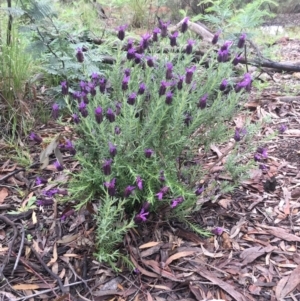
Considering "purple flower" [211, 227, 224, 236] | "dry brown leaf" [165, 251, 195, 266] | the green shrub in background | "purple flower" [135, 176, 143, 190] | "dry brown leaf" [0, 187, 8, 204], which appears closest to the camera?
"purple flower" [135, 176, 143, 190]

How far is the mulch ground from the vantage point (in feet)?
5.75

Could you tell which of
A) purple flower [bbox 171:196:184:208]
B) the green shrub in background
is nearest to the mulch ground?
the green shrub in background

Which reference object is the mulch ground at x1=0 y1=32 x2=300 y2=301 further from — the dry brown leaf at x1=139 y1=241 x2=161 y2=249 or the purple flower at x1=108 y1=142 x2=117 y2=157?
the purple flower at x1=108 y1=142 x2=117 y2=157

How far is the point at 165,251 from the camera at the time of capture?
1925mm

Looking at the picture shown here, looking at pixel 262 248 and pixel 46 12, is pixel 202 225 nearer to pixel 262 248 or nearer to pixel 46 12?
pixel 262 248

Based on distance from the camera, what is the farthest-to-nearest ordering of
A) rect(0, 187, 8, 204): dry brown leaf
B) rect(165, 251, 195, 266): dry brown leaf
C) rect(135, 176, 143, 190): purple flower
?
rect(0, 187, 8, 204): dry brown leaf < rect(165, 251, 195, 266): dry brown leaf < rect(135, 176, 143, 190): purple flower

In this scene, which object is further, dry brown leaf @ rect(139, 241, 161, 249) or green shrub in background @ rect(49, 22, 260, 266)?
dry brown leaf @ rect(139, 241, 161, 249)

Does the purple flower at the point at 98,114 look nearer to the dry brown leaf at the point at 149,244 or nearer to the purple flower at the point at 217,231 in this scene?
the dry brown leaf at the point at 149,244

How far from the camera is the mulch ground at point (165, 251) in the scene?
175cm

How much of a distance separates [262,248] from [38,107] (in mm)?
1882

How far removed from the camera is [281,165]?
2.54 metres

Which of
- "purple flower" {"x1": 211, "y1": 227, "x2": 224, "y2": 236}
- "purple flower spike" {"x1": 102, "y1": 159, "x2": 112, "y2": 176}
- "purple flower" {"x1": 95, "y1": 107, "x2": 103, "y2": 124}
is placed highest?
"purple flower" {"x1": 95, "y1": 107, "x2": 103, "y2": 124}

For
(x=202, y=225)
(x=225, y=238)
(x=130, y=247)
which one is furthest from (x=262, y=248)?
(x=130, y=247)

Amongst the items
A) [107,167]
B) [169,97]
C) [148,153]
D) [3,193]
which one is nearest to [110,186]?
[107,167]
